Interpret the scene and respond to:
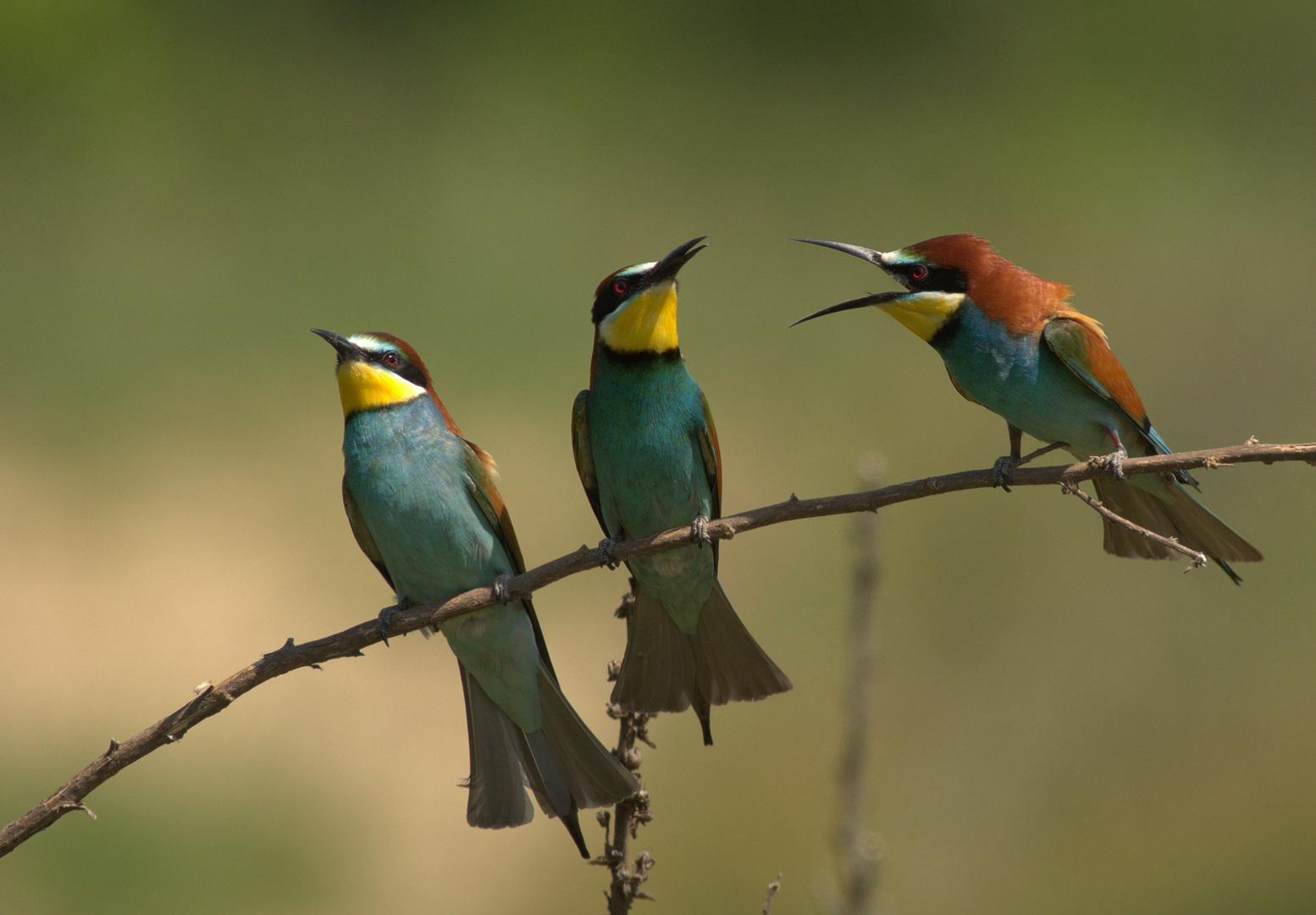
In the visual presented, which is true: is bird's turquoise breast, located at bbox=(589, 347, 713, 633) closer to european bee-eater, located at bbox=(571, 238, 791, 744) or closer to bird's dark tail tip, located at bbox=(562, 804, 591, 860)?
european bee-eater, located at bbox=(571, 238, 791, 744)

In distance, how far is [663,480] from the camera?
162cm

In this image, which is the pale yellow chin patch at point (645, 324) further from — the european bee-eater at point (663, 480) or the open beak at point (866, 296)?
the open beak at point (866, 296)

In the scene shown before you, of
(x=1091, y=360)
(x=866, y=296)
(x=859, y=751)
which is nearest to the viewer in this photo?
(x=859, y=751)

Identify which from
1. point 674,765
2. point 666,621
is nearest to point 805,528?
point 674,765

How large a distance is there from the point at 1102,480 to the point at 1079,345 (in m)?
0.20

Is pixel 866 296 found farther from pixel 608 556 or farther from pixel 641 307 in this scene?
pixel 608 556

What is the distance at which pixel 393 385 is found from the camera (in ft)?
5.45

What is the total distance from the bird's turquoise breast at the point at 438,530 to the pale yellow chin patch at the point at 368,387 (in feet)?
0.04

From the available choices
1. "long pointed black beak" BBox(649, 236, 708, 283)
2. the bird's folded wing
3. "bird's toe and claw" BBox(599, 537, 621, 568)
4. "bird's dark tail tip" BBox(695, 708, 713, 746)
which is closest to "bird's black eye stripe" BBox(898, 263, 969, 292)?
the bird's folded wing

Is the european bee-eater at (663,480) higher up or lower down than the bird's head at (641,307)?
lower down

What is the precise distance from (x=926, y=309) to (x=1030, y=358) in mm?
155

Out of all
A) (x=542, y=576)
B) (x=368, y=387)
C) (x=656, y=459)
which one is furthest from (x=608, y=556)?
(x=368, y=387)

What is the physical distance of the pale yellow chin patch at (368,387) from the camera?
5.41 feet

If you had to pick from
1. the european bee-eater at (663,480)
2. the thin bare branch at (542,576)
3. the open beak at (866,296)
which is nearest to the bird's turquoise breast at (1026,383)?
the open beak at (866,296)
